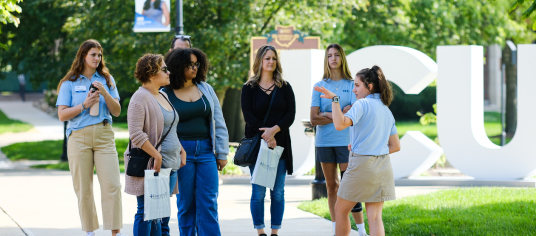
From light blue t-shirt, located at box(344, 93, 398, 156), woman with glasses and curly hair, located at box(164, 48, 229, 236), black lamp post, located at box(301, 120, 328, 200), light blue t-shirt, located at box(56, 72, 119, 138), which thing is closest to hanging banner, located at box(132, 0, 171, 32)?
black lamp post, located at box(301, 120, 328, 200)

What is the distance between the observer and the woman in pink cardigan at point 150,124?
4.59m

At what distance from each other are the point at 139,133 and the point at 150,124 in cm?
16

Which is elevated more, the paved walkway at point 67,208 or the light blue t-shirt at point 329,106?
the light blue t-shirt at point 329,106

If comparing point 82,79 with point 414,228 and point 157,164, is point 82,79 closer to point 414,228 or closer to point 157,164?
point 157,164

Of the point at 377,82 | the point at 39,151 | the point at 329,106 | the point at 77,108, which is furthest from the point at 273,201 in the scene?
the point at 39,151

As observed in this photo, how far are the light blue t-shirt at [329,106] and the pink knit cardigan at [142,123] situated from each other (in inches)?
67.2

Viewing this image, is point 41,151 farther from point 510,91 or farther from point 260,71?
point 510,91

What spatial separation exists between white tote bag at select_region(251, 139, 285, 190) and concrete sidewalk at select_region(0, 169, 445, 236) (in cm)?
102

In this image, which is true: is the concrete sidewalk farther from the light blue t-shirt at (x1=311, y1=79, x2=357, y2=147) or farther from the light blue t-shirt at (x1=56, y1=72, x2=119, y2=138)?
the light blue t-shirt at (x1=56, y1=72, x2=119, y2=138)

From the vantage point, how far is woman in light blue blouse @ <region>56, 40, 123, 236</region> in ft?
17.8

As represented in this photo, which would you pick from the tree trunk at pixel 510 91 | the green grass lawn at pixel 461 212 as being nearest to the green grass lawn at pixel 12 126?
the tree trunk at pixel 510 91

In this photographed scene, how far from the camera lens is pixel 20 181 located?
11.1 m

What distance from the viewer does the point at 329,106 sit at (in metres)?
5.83

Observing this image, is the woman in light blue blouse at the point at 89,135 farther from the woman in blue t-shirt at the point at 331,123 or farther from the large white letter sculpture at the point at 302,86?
the large white letter sculpture at the point at 302,86
